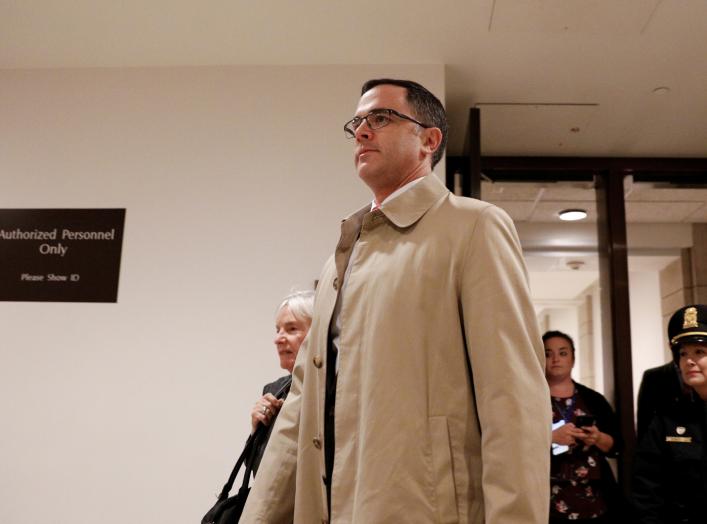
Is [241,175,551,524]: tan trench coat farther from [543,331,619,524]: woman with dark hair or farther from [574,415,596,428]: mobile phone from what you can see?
[574,415,596,428]: mobile phone

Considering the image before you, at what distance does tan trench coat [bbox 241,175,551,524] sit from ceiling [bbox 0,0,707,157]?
85.2 inches

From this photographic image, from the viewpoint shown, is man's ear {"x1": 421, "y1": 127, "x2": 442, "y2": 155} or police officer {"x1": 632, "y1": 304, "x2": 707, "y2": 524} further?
police officer {"x1": 632, "y1": 304, "x2": 707, "y2": 524}

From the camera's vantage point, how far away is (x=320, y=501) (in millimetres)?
1358

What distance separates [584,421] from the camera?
3273 mm

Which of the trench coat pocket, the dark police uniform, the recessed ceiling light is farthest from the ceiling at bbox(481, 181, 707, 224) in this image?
the trench coat pocket

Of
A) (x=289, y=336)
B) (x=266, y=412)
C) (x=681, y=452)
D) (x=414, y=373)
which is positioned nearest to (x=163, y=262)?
(x=289, y=336)

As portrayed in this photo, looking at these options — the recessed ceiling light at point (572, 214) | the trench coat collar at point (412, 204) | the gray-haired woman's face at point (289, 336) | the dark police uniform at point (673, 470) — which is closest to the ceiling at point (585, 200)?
the recessed ceiling light at point (572, 214)

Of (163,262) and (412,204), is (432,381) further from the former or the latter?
(163,262)

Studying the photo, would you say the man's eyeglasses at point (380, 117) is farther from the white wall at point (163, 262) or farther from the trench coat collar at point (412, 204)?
the white wall at point (163, 262)

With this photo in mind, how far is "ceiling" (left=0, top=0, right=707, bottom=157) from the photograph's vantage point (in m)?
3.28

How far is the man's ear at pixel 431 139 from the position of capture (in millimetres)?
1530

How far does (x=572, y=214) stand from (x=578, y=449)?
2.81 meters

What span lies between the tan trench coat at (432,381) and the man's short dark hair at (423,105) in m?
0.17

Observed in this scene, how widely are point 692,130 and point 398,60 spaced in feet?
6.31
